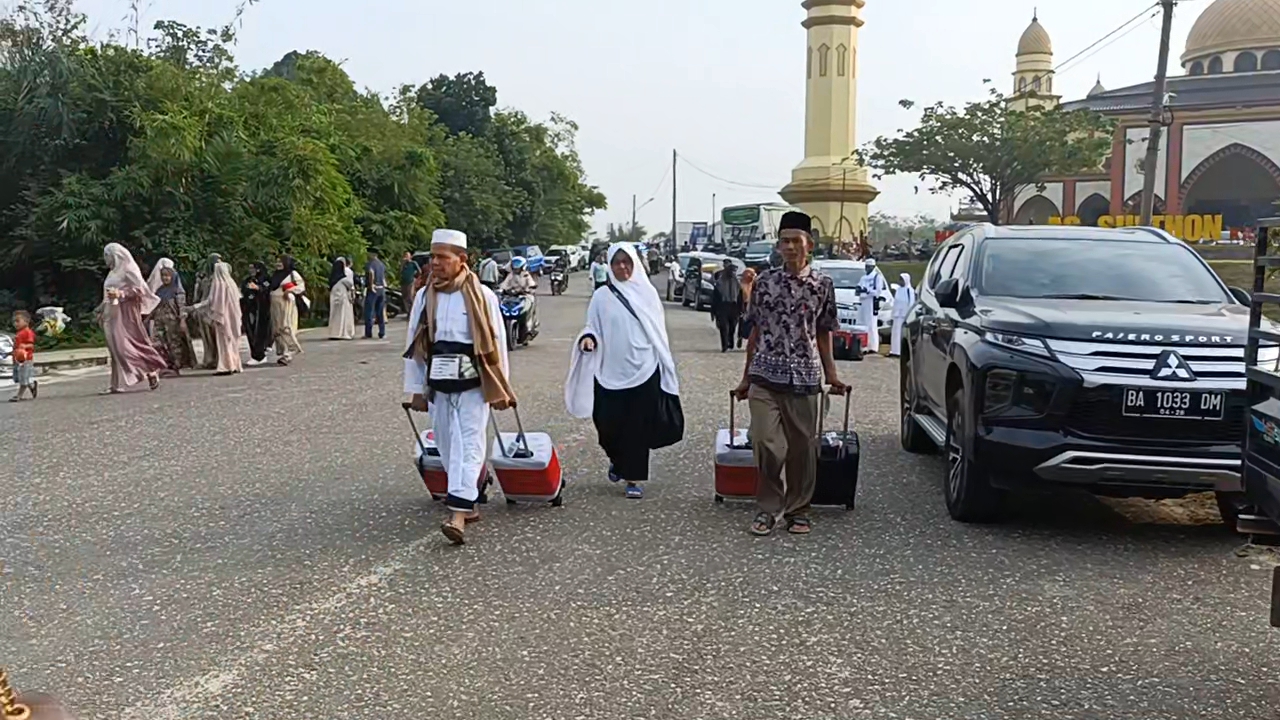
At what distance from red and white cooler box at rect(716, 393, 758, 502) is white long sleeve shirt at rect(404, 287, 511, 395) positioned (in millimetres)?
1510

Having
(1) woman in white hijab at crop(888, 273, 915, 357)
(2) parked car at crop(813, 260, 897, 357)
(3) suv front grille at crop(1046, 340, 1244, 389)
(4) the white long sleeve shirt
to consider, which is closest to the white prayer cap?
(4) the white long sleeve shirt

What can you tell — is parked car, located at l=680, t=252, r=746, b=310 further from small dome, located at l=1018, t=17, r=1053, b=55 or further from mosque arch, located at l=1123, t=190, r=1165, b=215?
small dome, located at l=1018, t=17, r=1053, b=55

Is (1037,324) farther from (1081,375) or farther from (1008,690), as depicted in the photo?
(1008,690)

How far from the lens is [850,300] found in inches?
769

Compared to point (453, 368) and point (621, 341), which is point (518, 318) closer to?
point (621, 341)

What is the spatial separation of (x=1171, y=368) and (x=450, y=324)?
3.81 metres

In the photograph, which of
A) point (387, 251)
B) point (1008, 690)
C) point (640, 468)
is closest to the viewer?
point (1008, 690)

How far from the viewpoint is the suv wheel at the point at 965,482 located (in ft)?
22.6

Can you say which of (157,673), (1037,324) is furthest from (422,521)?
(1037,324)

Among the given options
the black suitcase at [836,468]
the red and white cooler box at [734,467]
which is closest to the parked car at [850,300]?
the red and white cooler box at [734,467]

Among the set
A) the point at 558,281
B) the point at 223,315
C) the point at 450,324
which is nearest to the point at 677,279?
the point at 558,281

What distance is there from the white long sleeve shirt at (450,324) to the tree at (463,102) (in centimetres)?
5523

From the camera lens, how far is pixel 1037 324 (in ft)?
22.0

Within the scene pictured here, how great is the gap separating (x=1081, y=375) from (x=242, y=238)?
20105 mm
